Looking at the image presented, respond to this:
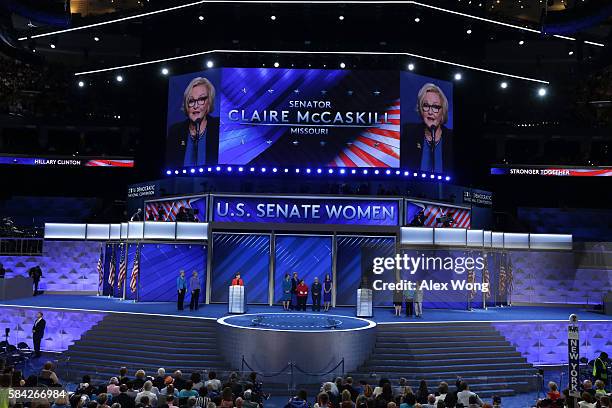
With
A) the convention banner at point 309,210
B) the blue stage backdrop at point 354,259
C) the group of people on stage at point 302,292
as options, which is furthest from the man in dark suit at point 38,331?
the blue stage backdrop at point 354,259

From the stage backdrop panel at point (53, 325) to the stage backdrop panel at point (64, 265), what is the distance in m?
8.21

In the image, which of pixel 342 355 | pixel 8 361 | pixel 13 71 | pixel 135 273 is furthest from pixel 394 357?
pixel 13 71

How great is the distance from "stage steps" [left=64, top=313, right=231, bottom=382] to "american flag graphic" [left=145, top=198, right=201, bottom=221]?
762 cm

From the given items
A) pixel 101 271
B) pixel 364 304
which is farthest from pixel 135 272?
pixel 364 304

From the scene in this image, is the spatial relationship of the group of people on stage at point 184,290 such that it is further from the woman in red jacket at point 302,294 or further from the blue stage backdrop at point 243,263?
the woman in red jacket at point 302,294

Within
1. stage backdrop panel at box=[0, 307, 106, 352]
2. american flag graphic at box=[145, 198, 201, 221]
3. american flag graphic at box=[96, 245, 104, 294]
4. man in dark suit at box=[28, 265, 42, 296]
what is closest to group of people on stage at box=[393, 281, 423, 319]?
american flag graphic at box=[145, 198, 201, 221]

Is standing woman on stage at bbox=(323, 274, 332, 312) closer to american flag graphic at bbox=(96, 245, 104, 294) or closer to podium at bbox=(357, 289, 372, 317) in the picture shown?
podium at bbox=(357, 289, 372, 317)

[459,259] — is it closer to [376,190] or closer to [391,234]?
[391,234]

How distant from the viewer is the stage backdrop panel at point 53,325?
21000mm

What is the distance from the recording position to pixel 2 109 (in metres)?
38.5

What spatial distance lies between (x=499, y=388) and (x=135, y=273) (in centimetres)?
1423

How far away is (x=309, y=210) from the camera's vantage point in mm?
26141

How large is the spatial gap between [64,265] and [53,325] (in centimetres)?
968

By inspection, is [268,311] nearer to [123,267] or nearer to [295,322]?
[295,322]
